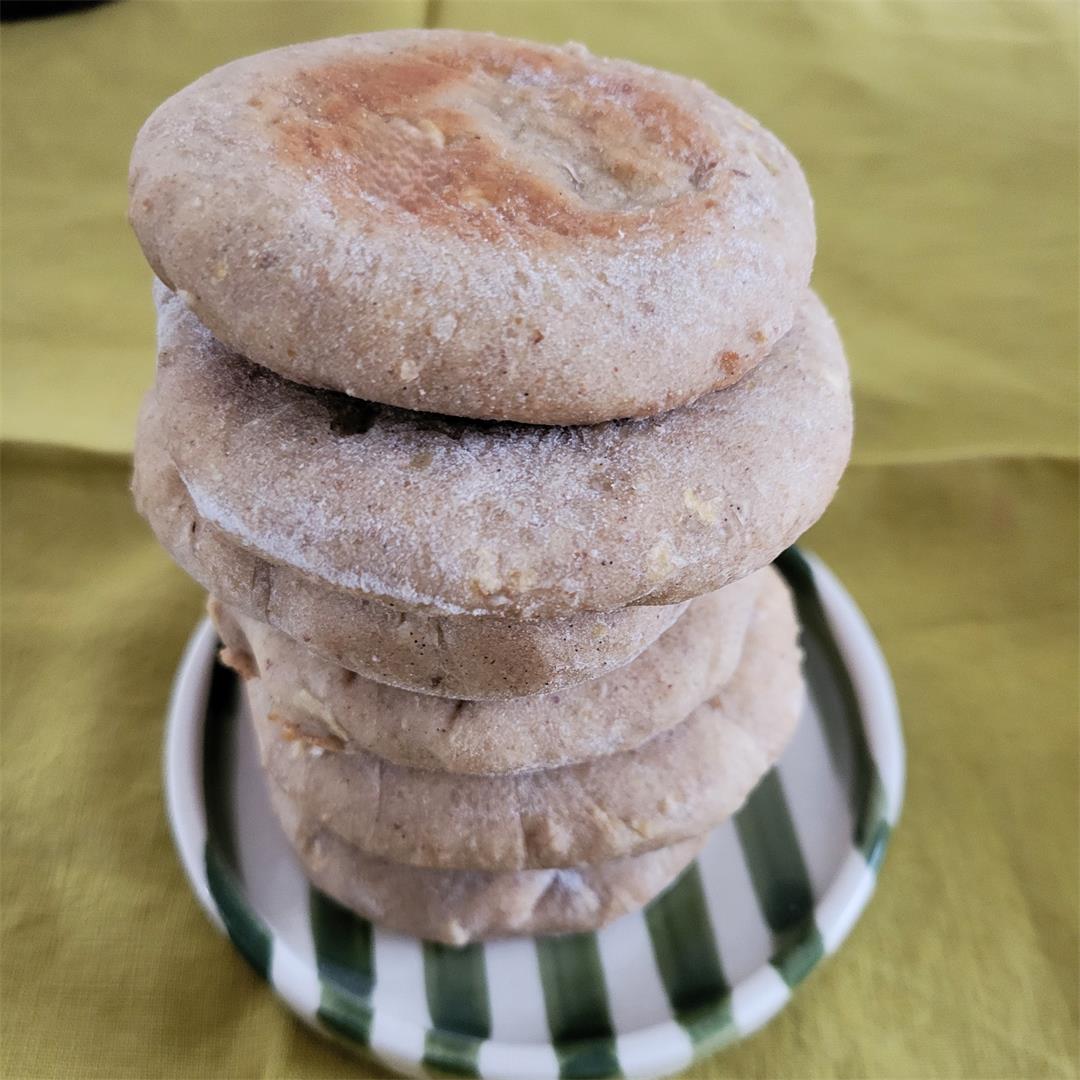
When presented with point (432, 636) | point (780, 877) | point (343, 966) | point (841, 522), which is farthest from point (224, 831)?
point (841, 522)

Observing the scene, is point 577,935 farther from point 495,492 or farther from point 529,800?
point 495,492

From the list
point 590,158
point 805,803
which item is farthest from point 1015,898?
point 590,158

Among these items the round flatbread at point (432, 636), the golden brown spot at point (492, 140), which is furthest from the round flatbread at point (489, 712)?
the golden brown spot at point (492, 140)

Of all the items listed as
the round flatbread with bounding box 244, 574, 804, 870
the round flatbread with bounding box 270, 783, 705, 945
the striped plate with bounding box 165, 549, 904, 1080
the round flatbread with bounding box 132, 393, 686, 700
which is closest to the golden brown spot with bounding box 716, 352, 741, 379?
the round flatbread with bounding box 132, 393, 686, 700

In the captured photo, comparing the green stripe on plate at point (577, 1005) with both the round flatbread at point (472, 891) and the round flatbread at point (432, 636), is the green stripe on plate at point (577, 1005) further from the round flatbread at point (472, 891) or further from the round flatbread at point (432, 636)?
the round flatbread at point (432, 636)

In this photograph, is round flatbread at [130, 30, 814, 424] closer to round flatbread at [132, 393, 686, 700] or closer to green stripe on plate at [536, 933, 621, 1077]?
round flatbread at [132, 393, 686, 700]

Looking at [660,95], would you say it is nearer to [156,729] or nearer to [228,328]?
[228,328]
